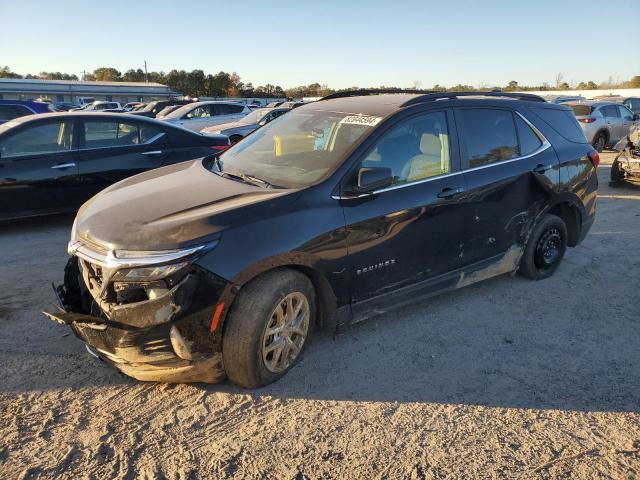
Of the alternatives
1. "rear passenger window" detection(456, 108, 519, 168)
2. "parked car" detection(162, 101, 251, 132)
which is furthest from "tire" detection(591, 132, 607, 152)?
"rear passenger window" detection(456, 108, 519, 168)

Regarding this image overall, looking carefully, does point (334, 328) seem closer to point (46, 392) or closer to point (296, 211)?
point (296, 211)

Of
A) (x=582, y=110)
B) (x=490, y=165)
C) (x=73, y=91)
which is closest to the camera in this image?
(x=490, y=165)

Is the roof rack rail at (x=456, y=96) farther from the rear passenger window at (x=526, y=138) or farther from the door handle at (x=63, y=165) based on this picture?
the door handle at (x=63, y=165)

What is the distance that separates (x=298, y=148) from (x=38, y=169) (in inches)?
159

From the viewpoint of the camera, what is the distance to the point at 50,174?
20.4ft

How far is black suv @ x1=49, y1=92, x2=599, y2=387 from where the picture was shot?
2775 millimetres

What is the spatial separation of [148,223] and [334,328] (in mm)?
1432

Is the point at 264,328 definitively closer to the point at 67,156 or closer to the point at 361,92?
the point at 361,92

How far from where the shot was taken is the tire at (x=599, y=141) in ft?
50.8

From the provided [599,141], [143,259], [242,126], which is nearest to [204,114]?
[242,126]

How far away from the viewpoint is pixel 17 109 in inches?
486

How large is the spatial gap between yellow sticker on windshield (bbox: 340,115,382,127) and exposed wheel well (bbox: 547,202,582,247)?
2455 millimetres

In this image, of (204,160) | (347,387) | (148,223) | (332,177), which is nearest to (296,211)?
(332,177)

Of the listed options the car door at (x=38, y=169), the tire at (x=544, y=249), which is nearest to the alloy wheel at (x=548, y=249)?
the tire at (x=544, y=249)
